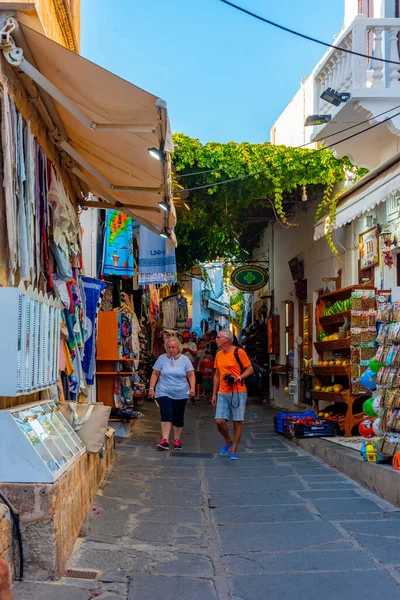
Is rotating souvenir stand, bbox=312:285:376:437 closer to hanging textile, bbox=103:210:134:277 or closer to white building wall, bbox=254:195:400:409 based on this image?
white building wall, bbox=254:195:400:409

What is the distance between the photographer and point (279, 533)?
5184mm

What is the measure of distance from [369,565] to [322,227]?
8.16 meters

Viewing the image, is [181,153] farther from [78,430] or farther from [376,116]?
[78,430]

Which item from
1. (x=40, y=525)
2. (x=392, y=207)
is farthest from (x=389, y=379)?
(x=40, y=525)

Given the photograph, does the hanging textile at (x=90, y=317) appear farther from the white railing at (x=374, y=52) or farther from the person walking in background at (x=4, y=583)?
the person walking in background at (x=4, y=583)

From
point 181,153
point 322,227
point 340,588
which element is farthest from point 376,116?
point 340,588

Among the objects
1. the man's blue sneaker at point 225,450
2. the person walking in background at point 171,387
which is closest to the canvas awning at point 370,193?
the person walking in background at point 171,387

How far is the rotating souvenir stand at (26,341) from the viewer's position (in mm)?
4074

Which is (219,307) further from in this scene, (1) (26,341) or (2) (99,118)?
(1) (26,341)

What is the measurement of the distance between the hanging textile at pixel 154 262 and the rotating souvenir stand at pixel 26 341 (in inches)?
280

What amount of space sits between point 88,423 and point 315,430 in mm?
5165

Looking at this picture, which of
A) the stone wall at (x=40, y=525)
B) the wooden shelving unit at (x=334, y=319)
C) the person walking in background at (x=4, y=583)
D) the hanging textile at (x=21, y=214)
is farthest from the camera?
the wooden shelving unit at (x=334, y=319)

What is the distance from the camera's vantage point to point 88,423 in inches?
224

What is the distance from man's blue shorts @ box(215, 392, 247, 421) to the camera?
8859 mm
